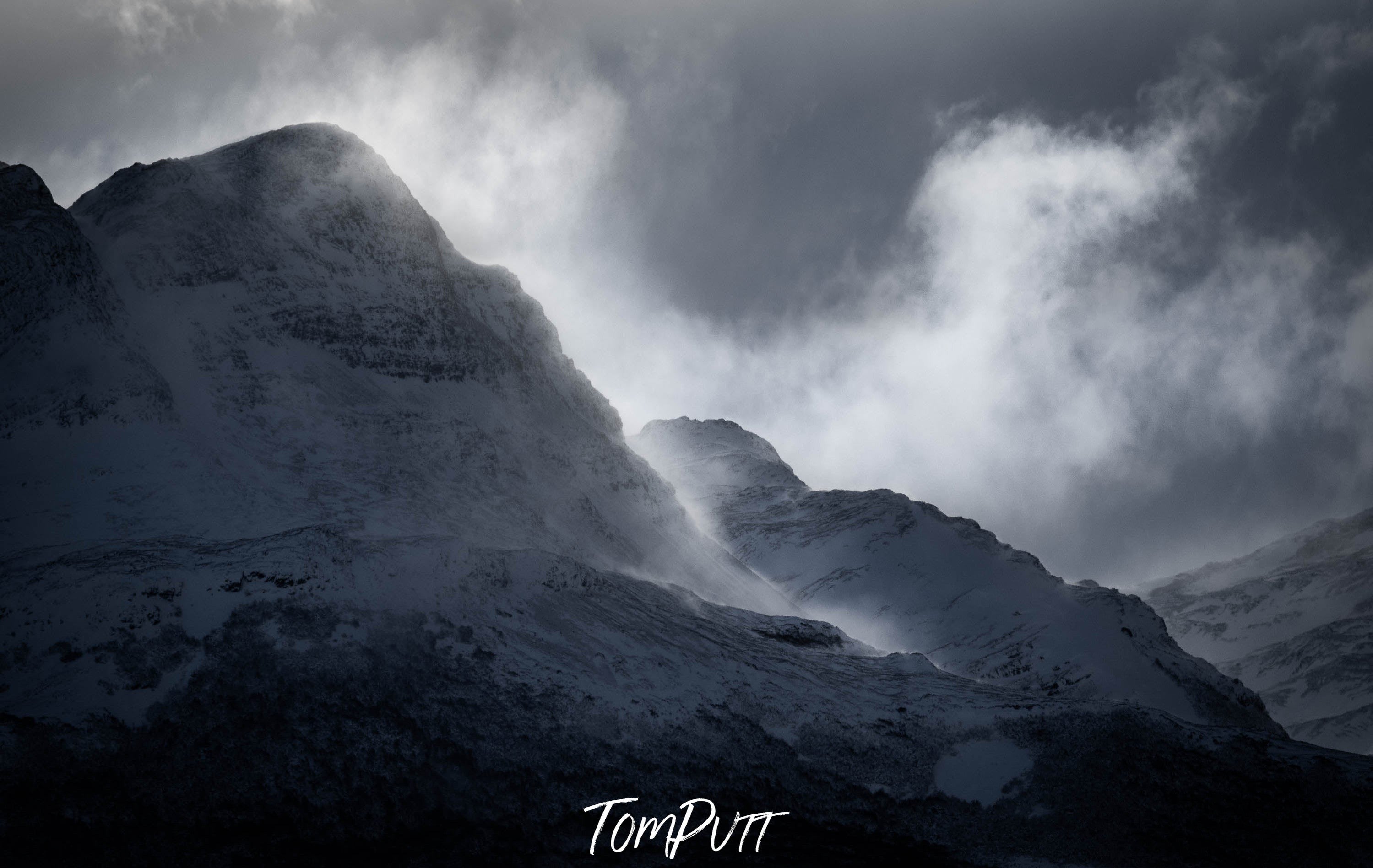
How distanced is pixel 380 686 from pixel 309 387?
3679 cm

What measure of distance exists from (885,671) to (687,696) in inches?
585

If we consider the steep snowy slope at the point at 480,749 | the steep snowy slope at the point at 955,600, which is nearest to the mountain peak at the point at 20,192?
the steep snowy slope at the point at 480,749

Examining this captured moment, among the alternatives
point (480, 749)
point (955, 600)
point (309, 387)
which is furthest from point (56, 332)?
point (955, 600)

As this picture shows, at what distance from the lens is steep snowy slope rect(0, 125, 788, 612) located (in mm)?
49812

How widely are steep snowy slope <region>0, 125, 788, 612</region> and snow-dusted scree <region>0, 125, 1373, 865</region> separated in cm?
33

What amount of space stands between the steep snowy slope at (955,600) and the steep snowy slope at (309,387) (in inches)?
622

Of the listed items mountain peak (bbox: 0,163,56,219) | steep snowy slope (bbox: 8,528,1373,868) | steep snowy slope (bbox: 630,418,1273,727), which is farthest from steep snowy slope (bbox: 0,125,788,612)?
steep snowy slope (bbox: 630,418,1273,727)

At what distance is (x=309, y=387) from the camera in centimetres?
6406

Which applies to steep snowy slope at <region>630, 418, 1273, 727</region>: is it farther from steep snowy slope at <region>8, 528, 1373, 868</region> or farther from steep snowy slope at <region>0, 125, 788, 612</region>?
steep snowy slope at <region>8, 528, 1373, 868</region>

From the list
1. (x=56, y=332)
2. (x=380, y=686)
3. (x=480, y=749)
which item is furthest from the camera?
(x=56, y=332)

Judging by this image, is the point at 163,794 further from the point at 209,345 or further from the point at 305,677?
the point at 209,345

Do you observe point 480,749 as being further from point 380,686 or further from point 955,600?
point 955,600

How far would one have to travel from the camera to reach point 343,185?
79.6 m

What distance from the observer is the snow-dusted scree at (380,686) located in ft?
99.7
